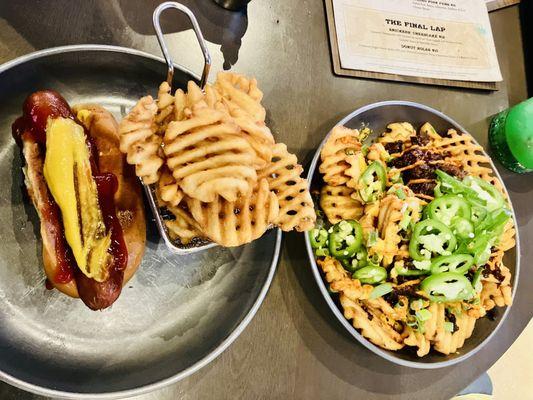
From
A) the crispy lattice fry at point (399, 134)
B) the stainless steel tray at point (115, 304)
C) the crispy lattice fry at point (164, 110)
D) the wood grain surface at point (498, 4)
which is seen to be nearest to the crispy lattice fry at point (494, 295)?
the crispy lattice fry at point (399, 134)

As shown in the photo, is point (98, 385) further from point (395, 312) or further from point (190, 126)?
point (395, 312)

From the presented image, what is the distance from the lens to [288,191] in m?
1.52

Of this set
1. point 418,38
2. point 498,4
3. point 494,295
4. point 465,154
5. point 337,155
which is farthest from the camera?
point 498,4

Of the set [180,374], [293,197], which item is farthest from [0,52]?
[180,374]

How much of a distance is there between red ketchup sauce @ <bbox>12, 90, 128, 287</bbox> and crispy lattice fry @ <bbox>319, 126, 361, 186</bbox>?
0.88 m

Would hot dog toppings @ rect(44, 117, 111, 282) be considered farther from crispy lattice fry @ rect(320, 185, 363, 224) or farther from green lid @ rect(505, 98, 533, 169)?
green lid @ rect(505, 98, 533, 169)

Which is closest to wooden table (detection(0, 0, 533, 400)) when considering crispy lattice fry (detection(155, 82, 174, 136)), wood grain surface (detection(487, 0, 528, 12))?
crispy lattice fry (detection(155, 82, 174, 136))

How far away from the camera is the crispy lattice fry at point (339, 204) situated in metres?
→ 1.94

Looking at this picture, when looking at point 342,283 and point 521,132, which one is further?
point 521,132

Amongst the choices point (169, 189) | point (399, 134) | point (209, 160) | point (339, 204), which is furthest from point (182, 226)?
point (399, 134)

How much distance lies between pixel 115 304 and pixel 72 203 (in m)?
0.48

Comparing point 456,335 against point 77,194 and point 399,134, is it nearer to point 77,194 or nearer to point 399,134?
point 399,134

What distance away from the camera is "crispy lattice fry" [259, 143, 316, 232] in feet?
4.98

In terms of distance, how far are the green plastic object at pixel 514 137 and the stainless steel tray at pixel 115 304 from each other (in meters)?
1.57
